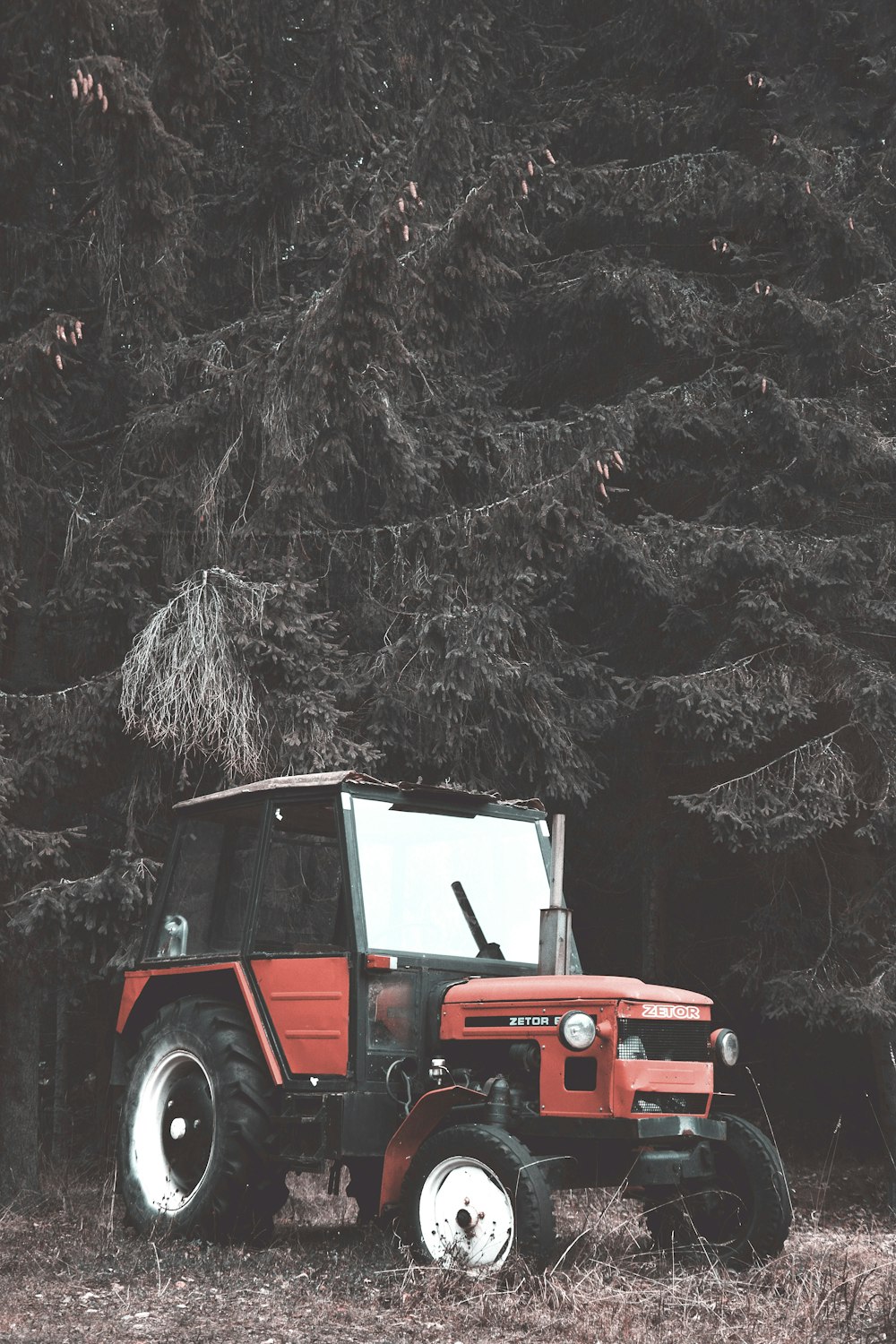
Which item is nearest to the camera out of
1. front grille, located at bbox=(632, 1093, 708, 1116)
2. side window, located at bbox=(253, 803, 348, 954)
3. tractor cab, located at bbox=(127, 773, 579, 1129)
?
front grille, located at bbox=(632, 1093, 708, 1116)

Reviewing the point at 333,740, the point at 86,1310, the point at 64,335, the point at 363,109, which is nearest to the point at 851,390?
the point at 363,109

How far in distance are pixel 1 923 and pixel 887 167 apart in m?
9.67

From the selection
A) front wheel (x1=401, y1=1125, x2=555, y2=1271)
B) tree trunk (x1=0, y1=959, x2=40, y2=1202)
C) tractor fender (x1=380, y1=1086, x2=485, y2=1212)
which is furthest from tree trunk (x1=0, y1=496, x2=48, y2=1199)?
front wheel (x1=401, y1=1125, x2=555, y2=1271)

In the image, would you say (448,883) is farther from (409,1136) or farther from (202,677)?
(202,677)

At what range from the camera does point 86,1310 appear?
5777 mm

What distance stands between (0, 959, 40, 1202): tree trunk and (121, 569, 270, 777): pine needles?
232cm

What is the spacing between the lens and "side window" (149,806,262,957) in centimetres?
812

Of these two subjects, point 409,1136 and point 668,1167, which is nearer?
point 668,1167

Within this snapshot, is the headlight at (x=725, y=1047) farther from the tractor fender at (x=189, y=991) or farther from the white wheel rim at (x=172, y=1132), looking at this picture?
the white wheel rim at (x=172, y=1132)

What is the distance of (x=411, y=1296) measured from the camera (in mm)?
5816

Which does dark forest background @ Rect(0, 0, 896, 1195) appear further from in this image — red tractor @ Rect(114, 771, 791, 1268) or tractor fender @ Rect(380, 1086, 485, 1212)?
tractor fender @ Rect(380, 1086, 485, 1212)

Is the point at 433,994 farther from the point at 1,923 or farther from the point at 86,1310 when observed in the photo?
the point at 1,923

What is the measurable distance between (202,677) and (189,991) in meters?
2.24

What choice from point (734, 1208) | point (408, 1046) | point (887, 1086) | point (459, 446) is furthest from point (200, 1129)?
point (887, 1086)
